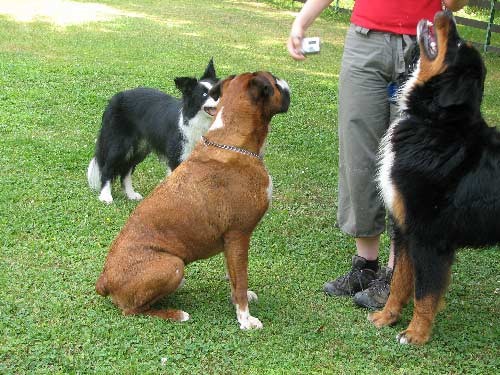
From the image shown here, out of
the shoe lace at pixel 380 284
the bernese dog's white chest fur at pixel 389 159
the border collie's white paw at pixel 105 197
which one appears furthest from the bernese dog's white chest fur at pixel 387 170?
the border collie's white paw at pixel 105 197

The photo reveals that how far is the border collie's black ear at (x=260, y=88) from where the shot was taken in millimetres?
4234

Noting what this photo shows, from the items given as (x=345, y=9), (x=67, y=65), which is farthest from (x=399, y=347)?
(x=345, y=9)

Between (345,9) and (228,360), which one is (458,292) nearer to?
(228,360)

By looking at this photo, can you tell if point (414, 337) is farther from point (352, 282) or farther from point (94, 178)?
point (94, 178)

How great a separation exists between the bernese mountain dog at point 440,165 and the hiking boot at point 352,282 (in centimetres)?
76

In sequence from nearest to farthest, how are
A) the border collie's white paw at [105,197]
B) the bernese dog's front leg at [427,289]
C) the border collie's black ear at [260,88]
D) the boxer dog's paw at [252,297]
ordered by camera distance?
the bernese dog's front leg at [427,289], the border collie's black ear at [260,88], the boxer dog's paw at [252,297], the border collie's white paw at [105,197]

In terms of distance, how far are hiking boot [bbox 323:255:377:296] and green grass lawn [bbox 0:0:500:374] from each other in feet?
0.40

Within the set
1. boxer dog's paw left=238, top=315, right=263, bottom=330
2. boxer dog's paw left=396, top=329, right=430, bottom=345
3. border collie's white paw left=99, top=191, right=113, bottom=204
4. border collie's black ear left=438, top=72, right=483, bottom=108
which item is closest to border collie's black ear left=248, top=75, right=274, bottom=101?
border collie's black ear left=438, top=72, right=483, bottom=108

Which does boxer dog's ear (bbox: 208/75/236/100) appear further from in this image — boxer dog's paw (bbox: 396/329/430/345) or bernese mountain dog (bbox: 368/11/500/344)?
boxer dog's paw (bbox: 396/329/430/345)

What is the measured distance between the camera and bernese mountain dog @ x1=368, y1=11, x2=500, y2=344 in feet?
13.0

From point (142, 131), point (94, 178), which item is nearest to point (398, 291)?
point (142, 131)

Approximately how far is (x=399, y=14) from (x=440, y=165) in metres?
1.08

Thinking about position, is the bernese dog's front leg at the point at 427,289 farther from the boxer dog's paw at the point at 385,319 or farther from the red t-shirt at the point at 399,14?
the red t-shirt at the point at 399,14

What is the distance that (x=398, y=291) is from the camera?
449 centimetres
